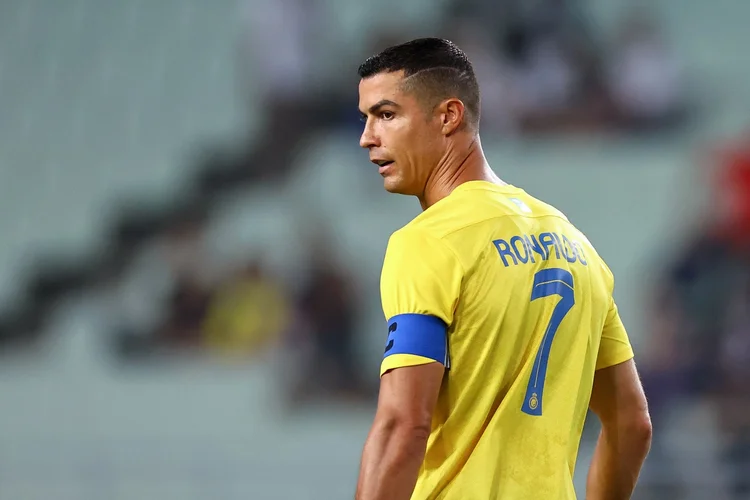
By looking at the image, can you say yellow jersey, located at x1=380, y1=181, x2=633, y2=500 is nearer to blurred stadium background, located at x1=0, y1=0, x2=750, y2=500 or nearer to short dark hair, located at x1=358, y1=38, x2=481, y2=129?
short dark hair, located at x1=358, y1=38, x2=481, y2=129

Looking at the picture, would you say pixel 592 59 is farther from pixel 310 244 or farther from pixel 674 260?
pixel 310 244

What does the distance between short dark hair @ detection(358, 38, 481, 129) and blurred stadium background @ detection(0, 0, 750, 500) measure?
15.7 ft

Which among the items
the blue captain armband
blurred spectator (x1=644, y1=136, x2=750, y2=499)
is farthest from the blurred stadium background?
the blue captain armband

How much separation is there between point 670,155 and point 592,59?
2.92 feet

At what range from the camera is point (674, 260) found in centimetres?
757

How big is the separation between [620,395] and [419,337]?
1.94 ft

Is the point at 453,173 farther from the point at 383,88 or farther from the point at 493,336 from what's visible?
the point at 493,336

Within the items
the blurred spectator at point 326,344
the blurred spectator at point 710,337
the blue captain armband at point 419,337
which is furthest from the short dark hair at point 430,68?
the blurred spectator at point 326,344

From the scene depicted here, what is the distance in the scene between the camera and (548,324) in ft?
6.50

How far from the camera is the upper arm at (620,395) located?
7.28 feet

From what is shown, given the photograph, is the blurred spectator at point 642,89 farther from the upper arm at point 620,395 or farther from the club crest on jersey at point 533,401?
the club crest on jersey at point 533,401

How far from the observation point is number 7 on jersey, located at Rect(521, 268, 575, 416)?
1.97m

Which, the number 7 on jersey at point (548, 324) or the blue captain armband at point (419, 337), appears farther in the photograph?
the number 7 on jersey at point (548, 324)

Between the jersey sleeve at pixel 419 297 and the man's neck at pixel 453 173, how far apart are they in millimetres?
253
